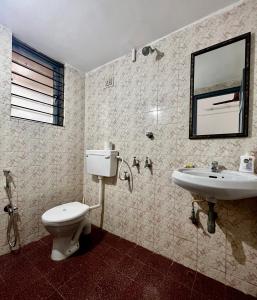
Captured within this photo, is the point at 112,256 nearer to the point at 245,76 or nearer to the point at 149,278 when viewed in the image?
the point at 149,278

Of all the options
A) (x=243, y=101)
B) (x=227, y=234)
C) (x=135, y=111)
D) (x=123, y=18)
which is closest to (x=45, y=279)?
(x=227, y=234)

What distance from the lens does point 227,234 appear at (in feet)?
3.73

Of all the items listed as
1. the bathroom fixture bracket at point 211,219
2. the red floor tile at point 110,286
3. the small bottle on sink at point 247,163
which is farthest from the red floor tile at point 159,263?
the small bottle on sink at point 247,163

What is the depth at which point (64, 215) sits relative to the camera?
4.42 feet

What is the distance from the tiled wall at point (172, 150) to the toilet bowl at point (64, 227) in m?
0.46

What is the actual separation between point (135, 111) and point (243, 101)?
91 cm

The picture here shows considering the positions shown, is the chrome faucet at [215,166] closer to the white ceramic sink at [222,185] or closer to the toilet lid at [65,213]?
the white ceramic sink at [222,185]

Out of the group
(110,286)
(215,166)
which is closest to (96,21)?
(215,166)

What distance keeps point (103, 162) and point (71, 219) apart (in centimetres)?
65

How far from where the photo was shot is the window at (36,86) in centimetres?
152

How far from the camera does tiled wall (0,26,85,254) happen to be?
1.38 meters

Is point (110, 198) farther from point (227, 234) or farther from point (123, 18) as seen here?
point (123, 18)

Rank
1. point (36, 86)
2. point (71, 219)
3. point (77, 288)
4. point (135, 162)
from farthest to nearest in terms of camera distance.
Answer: point (36, 86) → point (135, 162) → point (71, 219) → point (77, 288)

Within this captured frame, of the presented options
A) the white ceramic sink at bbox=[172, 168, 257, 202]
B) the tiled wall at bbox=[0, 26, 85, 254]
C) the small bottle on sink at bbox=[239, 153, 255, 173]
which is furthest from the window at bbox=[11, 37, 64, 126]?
the small bottle on sink at bbox=[239, 153, 255, 173]
